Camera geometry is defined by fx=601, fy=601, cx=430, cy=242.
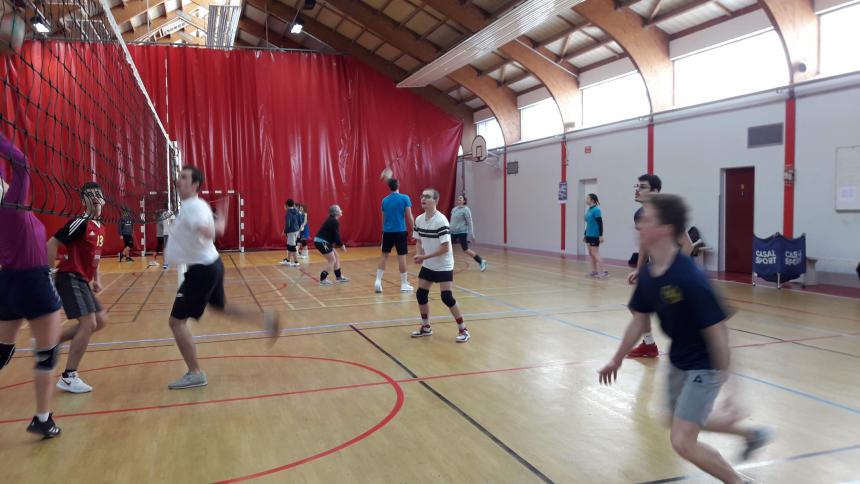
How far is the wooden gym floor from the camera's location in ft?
11.1

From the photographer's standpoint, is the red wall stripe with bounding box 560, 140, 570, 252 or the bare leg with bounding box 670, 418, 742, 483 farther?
the red wall stripe with bounding box 560, 140, 570, 252

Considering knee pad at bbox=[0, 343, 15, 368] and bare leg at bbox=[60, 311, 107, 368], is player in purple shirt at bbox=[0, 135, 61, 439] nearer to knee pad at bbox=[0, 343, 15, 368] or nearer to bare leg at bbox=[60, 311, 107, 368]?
knee pad at bbox=[0, 343, 15, 368]

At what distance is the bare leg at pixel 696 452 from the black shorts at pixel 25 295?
11.9ft

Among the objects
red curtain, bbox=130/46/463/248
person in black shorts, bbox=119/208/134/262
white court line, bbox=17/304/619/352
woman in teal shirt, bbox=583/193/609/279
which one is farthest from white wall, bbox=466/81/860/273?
person in black shorts, bbox=119/208/134/262

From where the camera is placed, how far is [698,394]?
2.61 meters

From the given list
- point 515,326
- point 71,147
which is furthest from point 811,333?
point 71,147

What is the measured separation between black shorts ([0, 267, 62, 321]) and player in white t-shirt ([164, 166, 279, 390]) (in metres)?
0.92

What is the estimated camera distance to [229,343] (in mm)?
6609

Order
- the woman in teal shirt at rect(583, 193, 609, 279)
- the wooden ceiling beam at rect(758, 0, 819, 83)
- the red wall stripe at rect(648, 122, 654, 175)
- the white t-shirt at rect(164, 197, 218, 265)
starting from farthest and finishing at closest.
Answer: the red wall stripe at rect(648, 122, 654, 175)
the woman in teal shirt at rect(583, 193, 609, 279)
the wooden ceiling beam at rect(758, 0, 819, 83)
the white t-shirt at rect(164, 197, 218, 265)

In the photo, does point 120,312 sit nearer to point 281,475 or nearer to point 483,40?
point 281,475

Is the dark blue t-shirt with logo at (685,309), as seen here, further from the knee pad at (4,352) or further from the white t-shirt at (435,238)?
the knee pad at (4,352)

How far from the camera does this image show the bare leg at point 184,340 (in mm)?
4715

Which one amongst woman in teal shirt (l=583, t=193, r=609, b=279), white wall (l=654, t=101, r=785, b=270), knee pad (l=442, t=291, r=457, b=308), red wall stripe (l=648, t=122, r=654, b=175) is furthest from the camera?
red wall stripe (l=648, t=122, r=654, b=175)

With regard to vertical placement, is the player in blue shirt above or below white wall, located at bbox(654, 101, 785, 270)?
below
